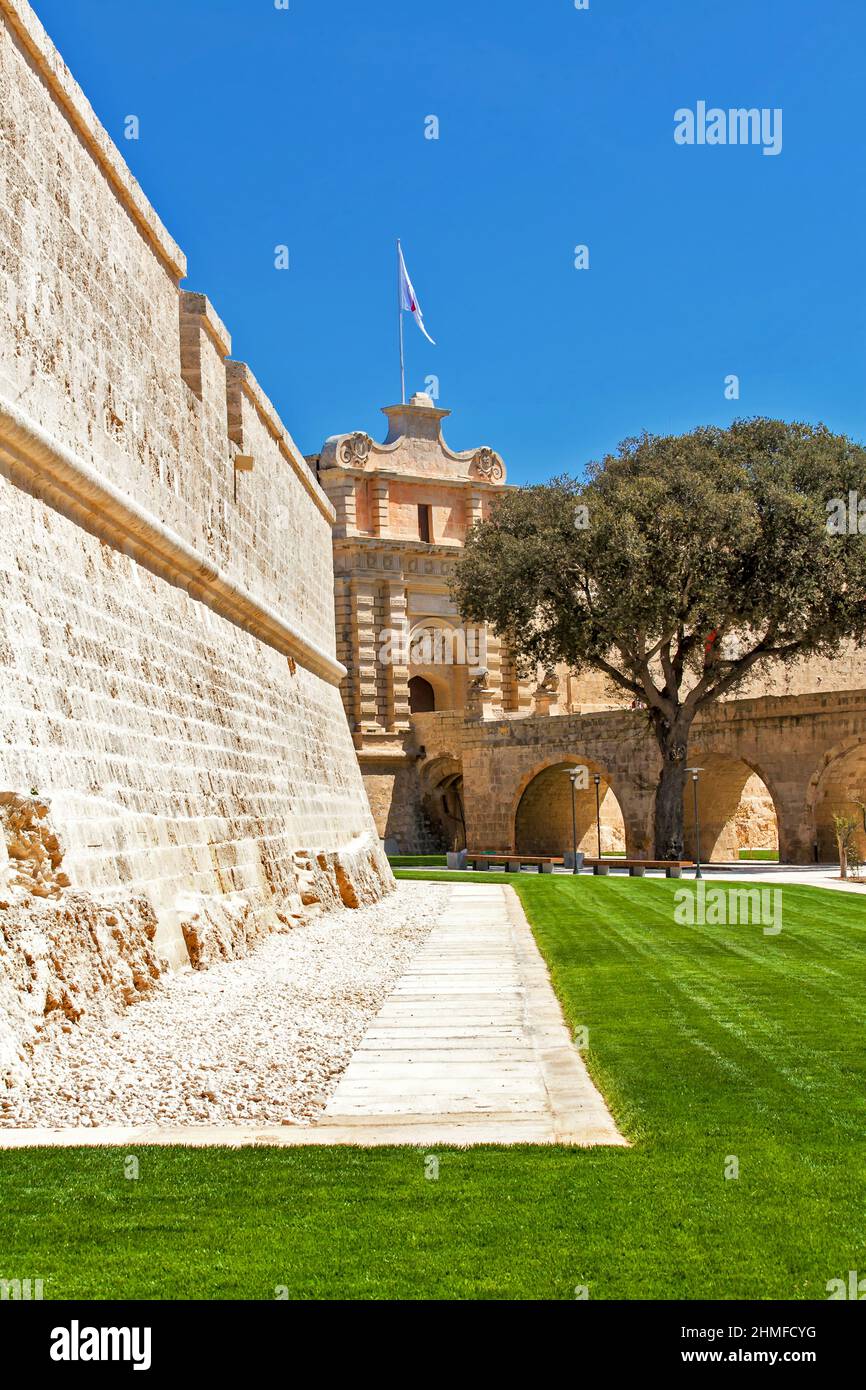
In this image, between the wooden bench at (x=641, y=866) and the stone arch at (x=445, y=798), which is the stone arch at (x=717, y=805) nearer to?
the wooden bench at (x=641, y=866)

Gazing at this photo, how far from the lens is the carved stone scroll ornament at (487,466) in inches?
1607

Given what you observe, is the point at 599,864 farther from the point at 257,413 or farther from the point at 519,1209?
the point at 519,1209

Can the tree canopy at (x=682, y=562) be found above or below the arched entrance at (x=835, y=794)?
above

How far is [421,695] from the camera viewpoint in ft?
141

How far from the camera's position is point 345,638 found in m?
38.3

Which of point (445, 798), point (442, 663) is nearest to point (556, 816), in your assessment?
point (445, 798)

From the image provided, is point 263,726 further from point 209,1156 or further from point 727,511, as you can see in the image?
point 727,511

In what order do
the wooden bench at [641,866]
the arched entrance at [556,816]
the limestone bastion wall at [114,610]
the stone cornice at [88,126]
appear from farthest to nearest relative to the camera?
the arched entrance at [556,816] < the wooden bench at [641,866] < the stone cornice at [88,126] < the limestone bastion wall at [114,610]

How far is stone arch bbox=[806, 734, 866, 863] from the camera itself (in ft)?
95.0

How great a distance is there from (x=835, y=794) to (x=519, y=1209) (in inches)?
1051

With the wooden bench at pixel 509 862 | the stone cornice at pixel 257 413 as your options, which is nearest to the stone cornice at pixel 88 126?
the stone cornice at pixel 257 413

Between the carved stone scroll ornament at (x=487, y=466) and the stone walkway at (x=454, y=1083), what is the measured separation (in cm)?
3218

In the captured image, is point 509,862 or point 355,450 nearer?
point 509,862
